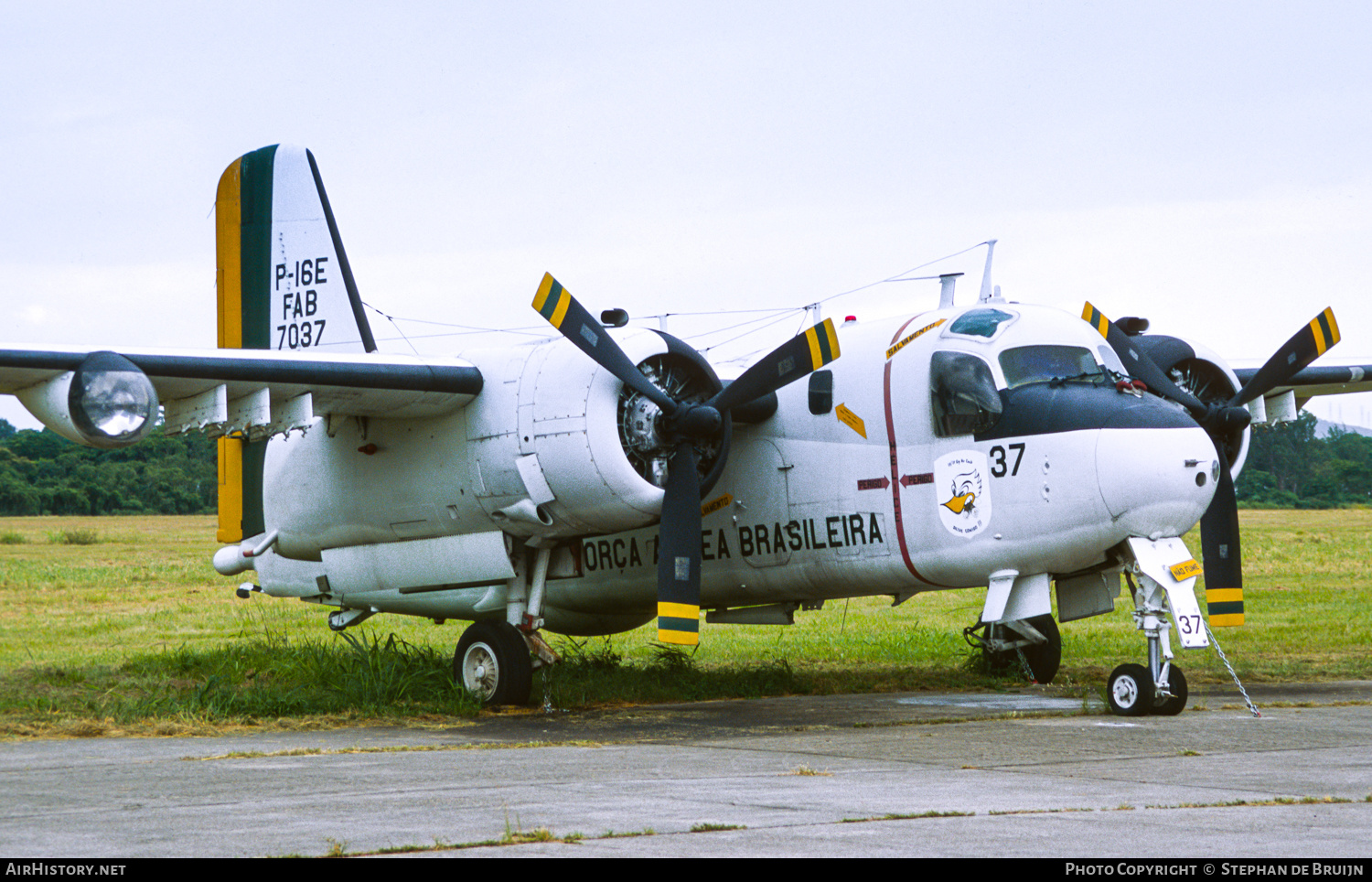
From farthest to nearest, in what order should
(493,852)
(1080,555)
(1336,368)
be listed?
(1336,368)
(1080,555)
(493,852)

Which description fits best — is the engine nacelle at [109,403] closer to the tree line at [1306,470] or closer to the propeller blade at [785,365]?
the propeller blade at [785,365]

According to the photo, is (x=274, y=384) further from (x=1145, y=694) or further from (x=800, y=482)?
(x=1145, y=694)

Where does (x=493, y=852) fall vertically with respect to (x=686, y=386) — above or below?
below

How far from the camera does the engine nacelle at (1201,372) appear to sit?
15086mm

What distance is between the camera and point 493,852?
20.2 feet

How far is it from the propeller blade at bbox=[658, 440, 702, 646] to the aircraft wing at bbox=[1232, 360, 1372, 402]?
7.23 metres

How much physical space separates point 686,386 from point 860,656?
7.94 m

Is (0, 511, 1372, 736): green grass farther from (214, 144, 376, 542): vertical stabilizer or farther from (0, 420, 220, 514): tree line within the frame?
(0, 420, 220, 514): tree line

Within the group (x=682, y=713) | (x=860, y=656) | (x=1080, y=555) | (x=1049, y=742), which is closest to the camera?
(x=1049, y=742)

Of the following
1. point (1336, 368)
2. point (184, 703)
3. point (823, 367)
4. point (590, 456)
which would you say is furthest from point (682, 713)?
point (1336, 368)

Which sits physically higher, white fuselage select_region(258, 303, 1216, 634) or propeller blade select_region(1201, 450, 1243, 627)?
white fuselage select_region(258, 303, 1216, 634)

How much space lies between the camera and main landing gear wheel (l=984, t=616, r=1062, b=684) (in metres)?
17.1

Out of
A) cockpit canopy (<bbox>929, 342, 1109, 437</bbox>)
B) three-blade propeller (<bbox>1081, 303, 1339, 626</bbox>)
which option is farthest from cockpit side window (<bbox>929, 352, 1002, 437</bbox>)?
three-blade propeller (<bbox>1081, 303, 1339, 626</bbox>)

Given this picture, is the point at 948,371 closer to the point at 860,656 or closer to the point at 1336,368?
the point at 1336,368
